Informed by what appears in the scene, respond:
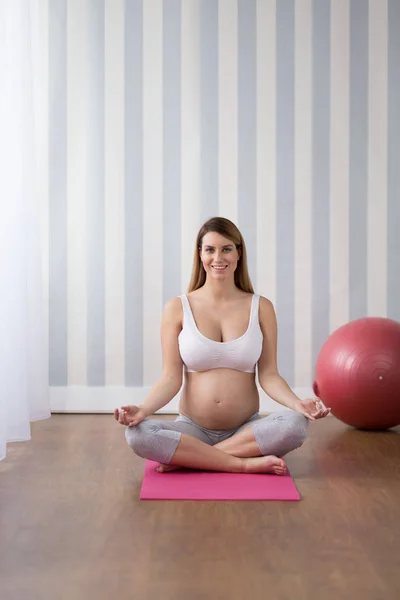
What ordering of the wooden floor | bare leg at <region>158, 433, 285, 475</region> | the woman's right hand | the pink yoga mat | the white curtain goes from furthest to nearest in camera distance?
the white curtain, bare leg at <region>158, 433, 285, 475</region>, the woman's right hand, the pink yoga mat, the wooden floor

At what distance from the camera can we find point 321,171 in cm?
405

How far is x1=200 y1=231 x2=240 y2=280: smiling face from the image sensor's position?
106 inches

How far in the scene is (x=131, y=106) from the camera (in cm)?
403

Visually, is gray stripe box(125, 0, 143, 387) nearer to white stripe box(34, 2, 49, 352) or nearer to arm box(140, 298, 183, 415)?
white stripe box(34, 2, 49, 352)

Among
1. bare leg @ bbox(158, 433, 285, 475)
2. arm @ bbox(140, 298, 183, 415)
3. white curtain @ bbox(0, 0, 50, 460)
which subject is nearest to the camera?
bare leg @ bbox(158, 433, 285, 475)

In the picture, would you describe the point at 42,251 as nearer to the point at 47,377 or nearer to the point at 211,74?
the point at 47,377

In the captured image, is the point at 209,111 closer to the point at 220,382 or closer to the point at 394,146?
the point at 394,146

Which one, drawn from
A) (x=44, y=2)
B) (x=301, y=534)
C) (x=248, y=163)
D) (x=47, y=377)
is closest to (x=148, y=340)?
(x=47, y=377)

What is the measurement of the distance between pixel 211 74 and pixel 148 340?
1556 mm

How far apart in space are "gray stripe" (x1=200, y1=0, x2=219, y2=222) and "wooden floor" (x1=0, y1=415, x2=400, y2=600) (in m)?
1.74

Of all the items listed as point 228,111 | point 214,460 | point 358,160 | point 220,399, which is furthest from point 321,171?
point 214,460

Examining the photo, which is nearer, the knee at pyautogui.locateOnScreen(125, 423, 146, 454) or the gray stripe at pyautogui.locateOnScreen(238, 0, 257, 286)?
the knee at pyautogui.locateOnScreen(125, 423, 146, 454)

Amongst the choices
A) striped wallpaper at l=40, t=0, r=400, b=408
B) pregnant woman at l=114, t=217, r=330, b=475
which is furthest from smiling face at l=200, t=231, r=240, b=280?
striped wallpaper at l=40, t=0, r=400, b=408

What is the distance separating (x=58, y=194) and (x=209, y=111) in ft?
3.21
